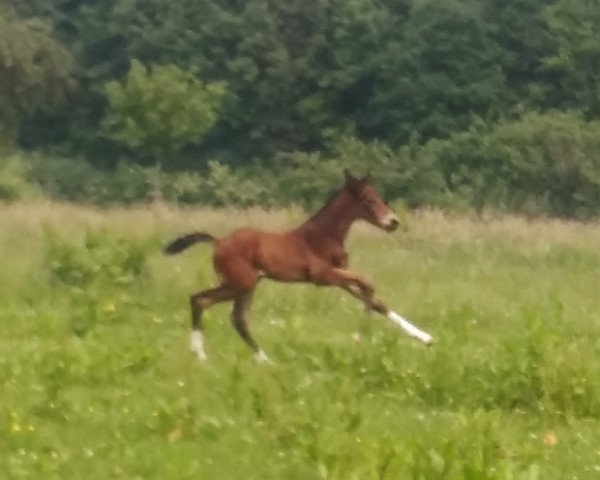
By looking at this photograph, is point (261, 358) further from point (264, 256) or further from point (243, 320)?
point (264, 256)

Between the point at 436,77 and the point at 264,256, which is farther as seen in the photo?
the point at 436,77

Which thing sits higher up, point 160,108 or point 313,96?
point 160,108

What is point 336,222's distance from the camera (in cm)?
1105

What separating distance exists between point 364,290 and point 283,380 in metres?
1.82

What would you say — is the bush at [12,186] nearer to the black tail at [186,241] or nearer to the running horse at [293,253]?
the black tail at [186,241]

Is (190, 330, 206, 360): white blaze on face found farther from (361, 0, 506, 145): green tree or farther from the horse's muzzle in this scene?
(361, 0, 506, 145): green tree

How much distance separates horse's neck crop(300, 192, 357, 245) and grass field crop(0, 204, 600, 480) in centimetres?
79

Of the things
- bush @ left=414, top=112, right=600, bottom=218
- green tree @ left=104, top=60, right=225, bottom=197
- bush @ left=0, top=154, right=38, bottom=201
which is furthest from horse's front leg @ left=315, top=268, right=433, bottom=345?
green tree @ left=104, top=60, right=225, bottom=197

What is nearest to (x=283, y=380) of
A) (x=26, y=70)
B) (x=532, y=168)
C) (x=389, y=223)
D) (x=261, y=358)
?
(x=261, y=358)

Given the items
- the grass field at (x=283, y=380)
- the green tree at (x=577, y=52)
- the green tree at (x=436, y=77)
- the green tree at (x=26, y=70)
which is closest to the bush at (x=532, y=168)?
the green tree at (x=577, y=52)

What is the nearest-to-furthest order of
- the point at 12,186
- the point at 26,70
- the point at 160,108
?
the point at 12,186, the point at 160,108, the point at 26,70

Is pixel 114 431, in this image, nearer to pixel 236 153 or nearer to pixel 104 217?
pixel 104 217

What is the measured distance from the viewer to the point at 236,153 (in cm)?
4944

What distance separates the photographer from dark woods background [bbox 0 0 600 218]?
137 ft
